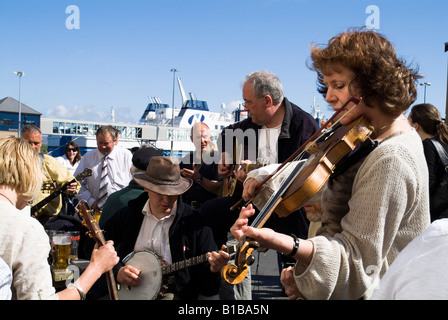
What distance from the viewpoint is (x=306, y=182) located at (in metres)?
1.73

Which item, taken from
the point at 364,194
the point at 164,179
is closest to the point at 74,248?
the point at 164,179

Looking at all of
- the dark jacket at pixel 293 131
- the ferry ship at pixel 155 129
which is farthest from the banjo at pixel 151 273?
Result: the ferry ship at pixel 155 129

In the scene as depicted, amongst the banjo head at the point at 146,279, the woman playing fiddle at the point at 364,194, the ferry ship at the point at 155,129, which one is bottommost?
the ferry ship at the point at 155,129

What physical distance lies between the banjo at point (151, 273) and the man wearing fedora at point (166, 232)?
1.9 inches

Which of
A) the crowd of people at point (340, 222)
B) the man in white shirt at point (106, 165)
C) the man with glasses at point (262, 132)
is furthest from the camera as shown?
the man in white shirt at point (106, 165)

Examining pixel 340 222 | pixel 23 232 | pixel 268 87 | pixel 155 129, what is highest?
pixel 268 87

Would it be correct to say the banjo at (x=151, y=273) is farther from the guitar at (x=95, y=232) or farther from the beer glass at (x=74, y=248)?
the beer glass at (x=74, y=248)

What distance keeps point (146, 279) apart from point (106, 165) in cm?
354

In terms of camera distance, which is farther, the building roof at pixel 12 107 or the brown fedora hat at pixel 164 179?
the building roof at pixel 12 107

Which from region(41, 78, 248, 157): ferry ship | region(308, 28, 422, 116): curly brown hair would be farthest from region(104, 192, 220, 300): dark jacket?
region(41, 78, 248, 157): ferry ship

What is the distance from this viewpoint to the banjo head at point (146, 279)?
3.49m

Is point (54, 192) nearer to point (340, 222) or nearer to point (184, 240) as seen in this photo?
point (184, 240)
